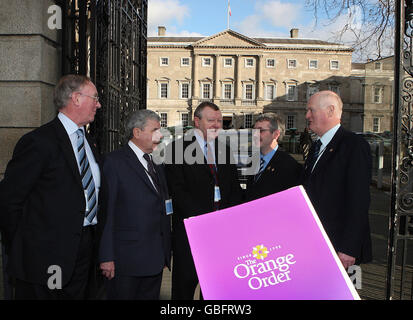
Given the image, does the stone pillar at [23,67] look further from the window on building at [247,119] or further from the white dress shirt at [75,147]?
the window on building at [247,119]

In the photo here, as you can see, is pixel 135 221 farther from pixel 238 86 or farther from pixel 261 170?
pixel 238 86

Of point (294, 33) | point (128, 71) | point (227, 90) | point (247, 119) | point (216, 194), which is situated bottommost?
point (216, 194)

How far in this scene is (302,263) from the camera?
1.07 meters

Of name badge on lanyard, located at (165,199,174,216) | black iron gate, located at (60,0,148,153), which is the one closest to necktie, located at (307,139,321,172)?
name badge on lanyard, located at (165,199,174,216)

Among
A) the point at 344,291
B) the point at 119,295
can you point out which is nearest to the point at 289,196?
the point at 344,291

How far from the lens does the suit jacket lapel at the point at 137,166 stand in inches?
114

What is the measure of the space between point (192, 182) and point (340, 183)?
4.11 feet

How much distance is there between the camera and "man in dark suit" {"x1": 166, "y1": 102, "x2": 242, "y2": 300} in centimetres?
326

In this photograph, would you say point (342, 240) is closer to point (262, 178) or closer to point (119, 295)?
point (262, 178)

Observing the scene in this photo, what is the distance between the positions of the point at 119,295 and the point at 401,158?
2.58 meters

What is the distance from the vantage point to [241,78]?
6381cm

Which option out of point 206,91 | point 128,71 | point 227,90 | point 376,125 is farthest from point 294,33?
point 128,71

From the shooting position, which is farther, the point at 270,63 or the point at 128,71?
the point at 270,63

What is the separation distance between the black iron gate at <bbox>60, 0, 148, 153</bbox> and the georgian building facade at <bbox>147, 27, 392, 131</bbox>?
57748 mm
